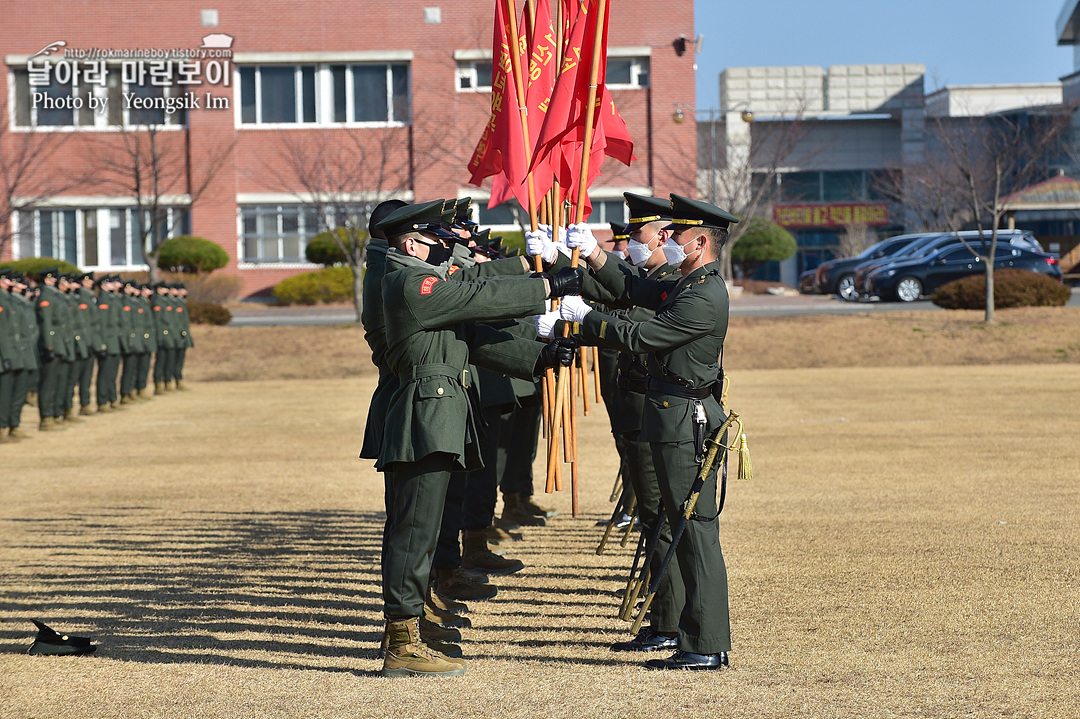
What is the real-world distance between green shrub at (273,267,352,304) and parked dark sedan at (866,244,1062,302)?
15.4 metres

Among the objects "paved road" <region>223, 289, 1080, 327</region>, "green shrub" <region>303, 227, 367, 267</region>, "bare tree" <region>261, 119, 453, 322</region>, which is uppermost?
"bare tree" <region>261, 119, 453, 322</region>

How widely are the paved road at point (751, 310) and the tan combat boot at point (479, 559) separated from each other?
70.2 ft

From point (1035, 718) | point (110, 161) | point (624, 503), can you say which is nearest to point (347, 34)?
point (110, 161)

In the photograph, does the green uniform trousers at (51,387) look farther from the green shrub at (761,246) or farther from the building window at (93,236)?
the green shrub at (761,246)

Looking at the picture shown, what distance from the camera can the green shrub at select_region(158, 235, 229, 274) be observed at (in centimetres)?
3647

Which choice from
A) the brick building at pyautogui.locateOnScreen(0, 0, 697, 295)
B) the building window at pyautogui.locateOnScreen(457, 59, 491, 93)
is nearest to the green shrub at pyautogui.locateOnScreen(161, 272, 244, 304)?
the brick building at pyautogui.locateOnScreen(0, 0, 697, 295)

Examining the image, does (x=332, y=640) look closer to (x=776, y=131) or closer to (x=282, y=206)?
(x=282, y=206)

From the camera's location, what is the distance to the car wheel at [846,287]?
3647 cm

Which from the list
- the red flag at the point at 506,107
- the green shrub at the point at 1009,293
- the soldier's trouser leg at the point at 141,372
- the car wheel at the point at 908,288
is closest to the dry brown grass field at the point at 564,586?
the red flag at the point at 506,107

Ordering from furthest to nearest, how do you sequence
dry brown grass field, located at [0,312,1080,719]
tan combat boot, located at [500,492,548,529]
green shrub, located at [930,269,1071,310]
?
green shrub, located at [930,269,1071,310] → tan combat boot, located at [500,492,548,529] → dry brown grass field, located at [0,312,1080,719]

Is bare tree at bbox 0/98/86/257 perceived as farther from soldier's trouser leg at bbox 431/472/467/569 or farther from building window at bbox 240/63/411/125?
soldier's trouser leg at bbox 431/472/467/569

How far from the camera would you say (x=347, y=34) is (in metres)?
38.5

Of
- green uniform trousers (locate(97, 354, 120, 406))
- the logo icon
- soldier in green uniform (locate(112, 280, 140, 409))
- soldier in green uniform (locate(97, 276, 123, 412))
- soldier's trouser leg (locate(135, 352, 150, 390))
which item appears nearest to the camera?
soldier in green uniform (locate(97, 276, 123, 412))

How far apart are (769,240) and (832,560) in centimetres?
4085
